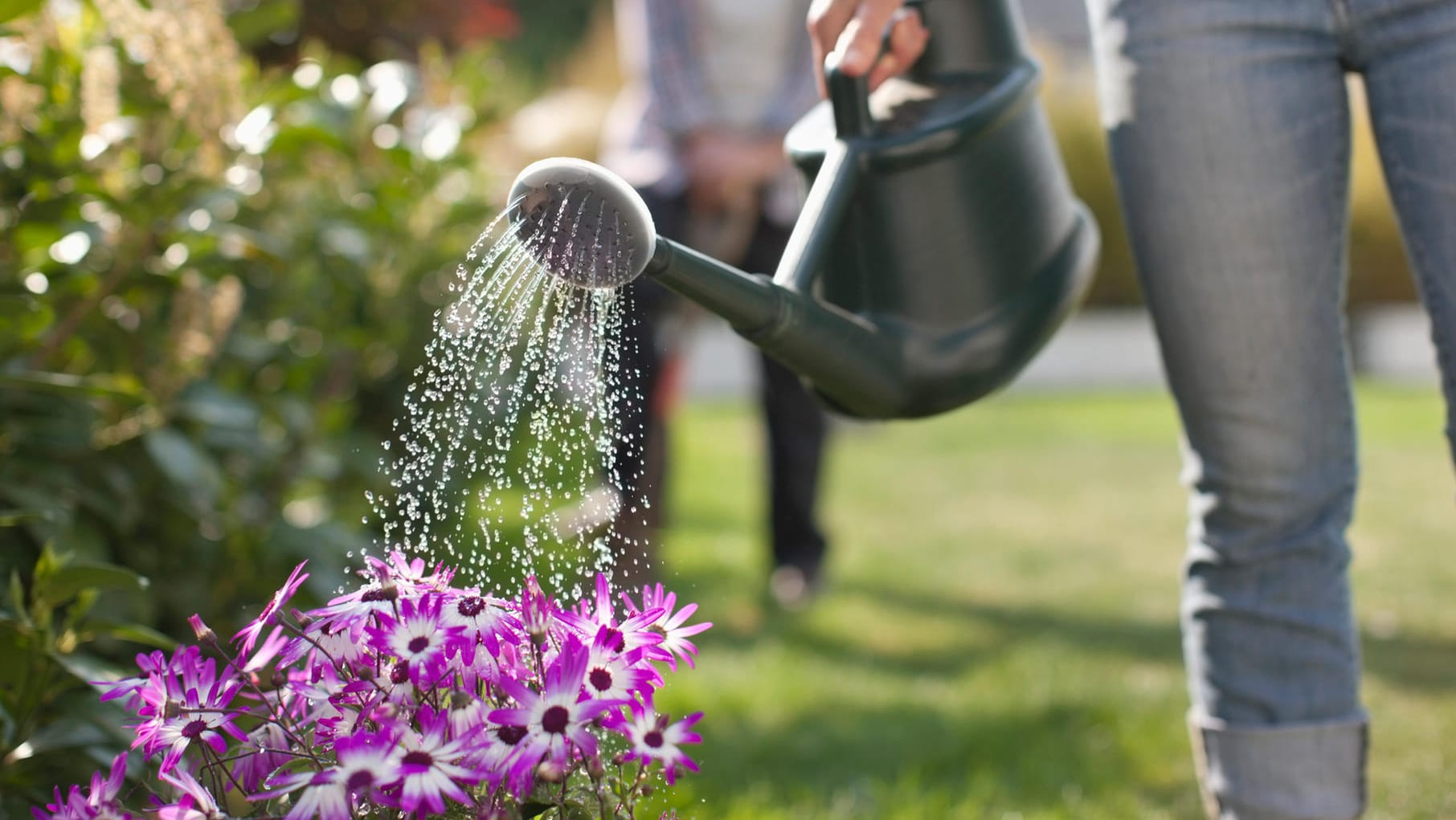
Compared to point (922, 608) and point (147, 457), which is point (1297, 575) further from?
point (922, 608)

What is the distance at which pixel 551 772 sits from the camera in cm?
82

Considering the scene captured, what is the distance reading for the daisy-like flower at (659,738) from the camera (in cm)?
87

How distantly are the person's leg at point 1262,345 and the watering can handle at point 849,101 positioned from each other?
0.99 feet

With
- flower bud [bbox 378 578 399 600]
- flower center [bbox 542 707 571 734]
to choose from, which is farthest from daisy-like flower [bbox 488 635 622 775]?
flower bud [bbox 378 578 399 600]

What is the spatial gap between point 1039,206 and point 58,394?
1.08 meters

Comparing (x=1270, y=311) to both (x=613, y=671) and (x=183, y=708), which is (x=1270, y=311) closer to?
(x=613, y=671)

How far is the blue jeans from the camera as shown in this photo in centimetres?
135

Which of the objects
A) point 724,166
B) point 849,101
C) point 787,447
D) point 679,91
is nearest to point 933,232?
point 849,101

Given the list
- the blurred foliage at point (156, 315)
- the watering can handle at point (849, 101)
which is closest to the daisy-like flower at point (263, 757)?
the blurred foliage at point (156, 315)

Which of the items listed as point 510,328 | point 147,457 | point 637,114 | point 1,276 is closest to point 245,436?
point 147,457

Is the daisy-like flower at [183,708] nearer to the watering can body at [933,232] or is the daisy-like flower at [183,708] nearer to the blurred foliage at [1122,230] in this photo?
the watering can body at [933,232]

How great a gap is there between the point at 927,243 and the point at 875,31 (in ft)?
0.65

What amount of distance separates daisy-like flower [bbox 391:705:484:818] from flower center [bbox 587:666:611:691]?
3.6 inches

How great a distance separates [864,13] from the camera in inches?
50.9
